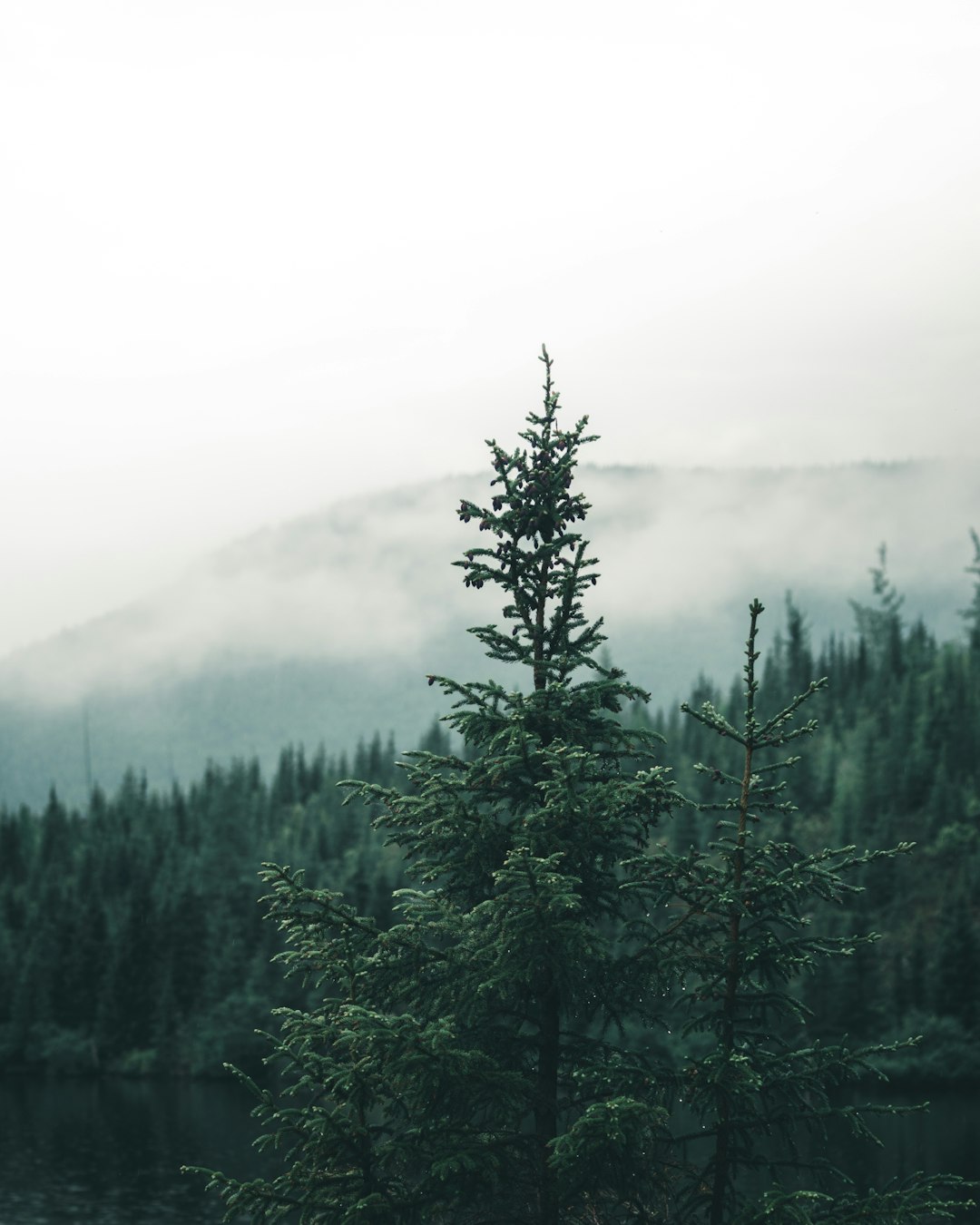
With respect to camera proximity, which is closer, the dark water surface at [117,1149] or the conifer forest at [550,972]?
the conifer forest at [550,972]

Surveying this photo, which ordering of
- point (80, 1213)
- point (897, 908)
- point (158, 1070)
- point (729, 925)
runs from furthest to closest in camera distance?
point (897, 908) < point (158, 1070) < point (80, 1213) < point (729, 925)

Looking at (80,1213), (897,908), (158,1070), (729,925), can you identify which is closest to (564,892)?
(729,925)

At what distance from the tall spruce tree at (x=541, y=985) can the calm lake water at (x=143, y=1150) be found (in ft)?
205

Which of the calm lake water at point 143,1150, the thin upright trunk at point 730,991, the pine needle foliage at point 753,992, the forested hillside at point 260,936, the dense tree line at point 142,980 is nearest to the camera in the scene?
the pine needle foliage at point 753,992

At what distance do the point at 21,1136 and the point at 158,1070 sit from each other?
34.4 m

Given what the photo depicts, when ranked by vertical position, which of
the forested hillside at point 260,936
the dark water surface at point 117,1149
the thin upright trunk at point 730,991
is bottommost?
the dark water surface at point 117,1149

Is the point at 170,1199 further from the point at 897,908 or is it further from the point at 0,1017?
the point at 897,908

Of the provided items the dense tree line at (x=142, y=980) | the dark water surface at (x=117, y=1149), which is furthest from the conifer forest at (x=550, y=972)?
the dense tree line at (x=142, y=980)

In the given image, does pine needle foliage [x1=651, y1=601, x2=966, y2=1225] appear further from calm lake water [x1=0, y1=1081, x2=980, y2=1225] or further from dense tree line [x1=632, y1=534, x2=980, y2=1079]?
dense tree line [x1=632, y1=534, x2=980, y2=1079]

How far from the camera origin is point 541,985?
17.2 metres

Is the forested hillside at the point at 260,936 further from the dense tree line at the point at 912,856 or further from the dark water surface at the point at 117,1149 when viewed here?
the dark water surface at the point at 117,1149

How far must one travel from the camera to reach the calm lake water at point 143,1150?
7369 cm

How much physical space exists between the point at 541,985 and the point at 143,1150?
271 feet

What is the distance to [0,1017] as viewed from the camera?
5295 inches
